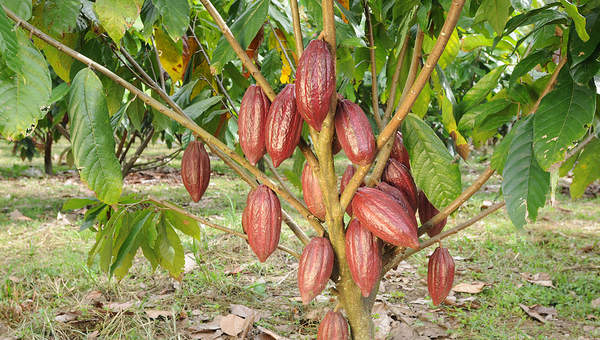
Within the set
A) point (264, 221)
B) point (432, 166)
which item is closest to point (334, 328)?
point (264, 221)

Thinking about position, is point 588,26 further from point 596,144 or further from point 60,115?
point 60,115

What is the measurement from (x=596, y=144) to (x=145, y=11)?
98 cm

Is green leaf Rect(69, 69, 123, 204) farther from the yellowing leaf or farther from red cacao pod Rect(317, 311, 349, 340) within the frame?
the yellowing leaf

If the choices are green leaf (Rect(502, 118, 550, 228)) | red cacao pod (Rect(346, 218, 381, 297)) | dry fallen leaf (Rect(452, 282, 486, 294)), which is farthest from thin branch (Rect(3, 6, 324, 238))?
dry fallen leaf (Rect(452, 282, 486, 294))

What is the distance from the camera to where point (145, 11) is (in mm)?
1082

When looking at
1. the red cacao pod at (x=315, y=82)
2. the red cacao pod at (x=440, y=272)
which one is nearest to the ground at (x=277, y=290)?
the red cacao pod at (x=440, y=272)

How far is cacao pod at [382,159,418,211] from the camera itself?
939mm

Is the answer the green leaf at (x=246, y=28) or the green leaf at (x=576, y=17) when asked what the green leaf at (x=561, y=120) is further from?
the green leaf at (x=246, y=28)

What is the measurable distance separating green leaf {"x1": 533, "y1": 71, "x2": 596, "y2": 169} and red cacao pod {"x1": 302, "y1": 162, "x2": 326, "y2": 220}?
0.36 metres

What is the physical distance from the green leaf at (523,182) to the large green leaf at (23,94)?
67 cm

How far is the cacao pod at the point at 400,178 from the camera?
3.08 ft

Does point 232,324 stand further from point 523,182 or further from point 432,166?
point 523,182

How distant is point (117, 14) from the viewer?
74 cm

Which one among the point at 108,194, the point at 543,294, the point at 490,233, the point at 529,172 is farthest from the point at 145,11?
the point at 490,233
